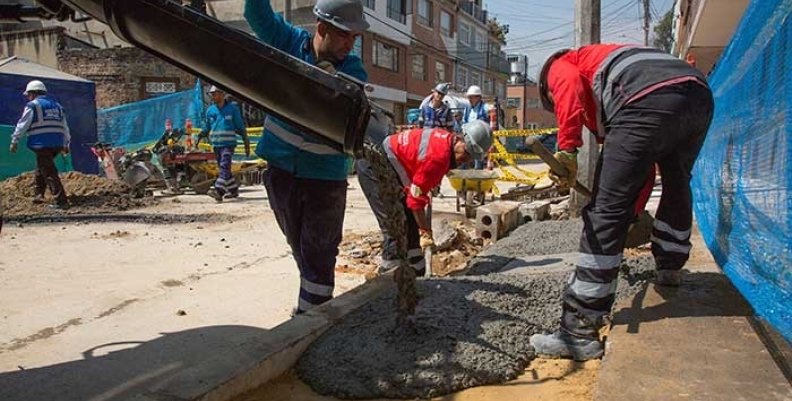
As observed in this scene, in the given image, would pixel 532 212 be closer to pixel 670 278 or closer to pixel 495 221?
pixel 495 221

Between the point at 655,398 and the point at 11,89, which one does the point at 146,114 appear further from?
the point at 655,398

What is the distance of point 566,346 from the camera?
2.65 meters

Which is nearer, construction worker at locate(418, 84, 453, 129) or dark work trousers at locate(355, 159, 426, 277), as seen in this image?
dark work trousers at locate(355, 159, 426, 277)

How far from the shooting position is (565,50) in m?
3.22

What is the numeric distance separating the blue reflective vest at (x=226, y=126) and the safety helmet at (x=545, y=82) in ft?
24.7

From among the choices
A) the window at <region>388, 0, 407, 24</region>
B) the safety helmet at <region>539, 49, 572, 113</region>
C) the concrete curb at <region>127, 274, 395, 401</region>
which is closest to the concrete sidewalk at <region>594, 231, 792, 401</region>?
the safety helmet at <region>539, 49, 572, 113</region>

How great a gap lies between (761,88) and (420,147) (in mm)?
2132

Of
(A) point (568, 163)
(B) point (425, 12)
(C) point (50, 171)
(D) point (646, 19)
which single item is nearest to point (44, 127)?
(C) point (50, 171)

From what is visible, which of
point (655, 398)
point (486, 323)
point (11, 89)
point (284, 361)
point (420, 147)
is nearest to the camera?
point (655, 398)

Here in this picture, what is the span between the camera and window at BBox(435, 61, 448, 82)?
36.6 meters

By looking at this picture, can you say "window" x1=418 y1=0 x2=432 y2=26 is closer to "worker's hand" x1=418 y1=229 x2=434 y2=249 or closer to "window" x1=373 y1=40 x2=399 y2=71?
"window" x1=373 y1=40 x2=399 y2=71

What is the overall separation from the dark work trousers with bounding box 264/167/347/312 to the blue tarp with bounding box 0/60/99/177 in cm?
989

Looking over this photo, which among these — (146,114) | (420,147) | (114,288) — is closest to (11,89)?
(146,114)

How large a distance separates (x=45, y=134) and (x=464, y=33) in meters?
36.9
